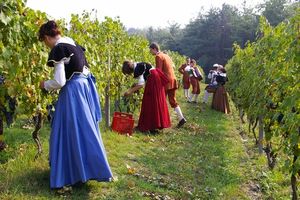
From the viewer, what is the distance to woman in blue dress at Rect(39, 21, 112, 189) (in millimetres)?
3716

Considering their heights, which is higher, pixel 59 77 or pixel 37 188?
pixel 59 77

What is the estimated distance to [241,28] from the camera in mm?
49031

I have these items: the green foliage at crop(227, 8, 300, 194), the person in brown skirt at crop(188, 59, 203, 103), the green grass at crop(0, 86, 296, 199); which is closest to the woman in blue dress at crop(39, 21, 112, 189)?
the green grass at crop(0, 86, 296, 199)

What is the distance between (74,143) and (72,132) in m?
0.11

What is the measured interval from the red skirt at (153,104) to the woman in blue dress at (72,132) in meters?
3.56

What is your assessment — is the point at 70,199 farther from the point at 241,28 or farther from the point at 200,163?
the point at 241,28

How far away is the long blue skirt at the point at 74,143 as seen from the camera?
12.3 ft

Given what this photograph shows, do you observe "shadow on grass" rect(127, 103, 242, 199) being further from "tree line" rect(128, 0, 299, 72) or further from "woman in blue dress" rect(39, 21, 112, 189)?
"tree line" rect(128, 0, 299, 72)

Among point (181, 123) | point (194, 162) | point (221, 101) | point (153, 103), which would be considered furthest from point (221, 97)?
point (194, 162)

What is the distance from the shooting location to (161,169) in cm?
538

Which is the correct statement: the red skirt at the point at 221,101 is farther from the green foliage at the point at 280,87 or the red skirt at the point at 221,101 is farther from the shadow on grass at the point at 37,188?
the shadow on grass at the point at 37,188

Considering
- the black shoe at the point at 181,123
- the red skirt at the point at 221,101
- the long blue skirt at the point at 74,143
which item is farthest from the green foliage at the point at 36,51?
the red skirt at the point at 221,101

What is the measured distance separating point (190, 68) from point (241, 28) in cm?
3663

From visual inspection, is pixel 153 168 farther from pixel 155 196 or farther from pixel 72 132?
pixel 72 132
